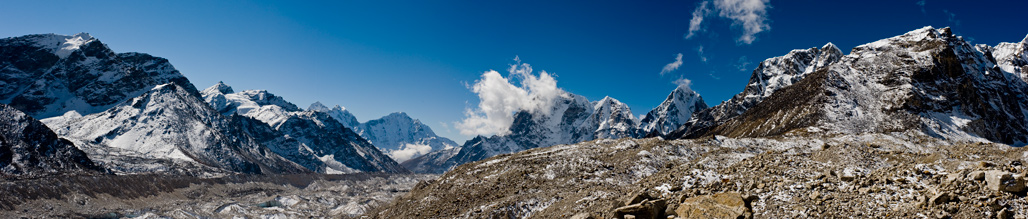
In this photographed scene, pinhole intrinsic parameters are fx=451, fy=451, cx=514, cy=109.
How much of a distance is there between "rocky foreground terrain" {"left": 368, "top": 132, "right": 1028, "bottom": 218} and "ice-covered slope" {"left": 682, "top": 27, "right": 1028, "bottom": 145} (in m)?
93.9

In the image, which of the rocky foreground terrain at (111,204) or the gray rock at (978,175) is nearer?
the gray rock at (978,175)

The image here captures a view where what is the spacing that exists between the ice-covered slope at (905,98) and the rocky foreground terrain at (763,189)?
93.9 metres

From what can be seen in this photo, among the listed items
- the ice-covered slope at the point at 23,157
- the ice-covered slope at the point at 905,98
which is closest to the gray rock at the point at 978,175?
the ice-covered slope at the point at 905,98

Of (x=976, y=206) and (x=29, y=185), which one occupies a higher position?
(x=29, y=185)

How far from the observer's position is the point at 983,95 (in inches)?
5714

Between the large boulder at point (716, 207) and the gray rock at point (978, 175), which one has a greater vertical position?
the gray rock at point (978, 175)

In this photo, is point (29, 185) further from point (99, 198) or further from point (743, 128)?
point (743, 128)

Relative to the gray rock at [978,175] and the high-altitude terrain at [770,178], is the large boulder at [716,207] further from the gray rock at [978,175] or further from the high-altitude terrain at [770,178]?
the gray rock at [978,175]

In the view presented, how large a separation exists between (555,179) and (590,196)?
44.1 feet

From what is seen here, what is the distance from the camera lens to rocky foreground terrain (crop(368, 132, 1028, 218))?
55.9 feet

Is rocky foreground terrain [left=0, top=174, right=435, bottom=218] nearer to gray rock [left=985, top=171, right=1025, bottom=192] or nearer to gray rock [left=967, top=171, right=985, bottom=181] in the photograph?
gray rock [left=967, top=171, right=985, bottom=181]

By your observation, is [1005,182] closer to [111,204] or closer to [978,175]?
[978,175]

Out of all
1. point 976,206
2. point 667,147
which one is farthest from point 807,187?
point 667,147

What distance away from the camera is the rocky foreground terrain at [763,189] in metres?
17.0
